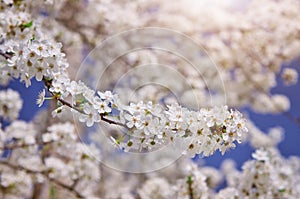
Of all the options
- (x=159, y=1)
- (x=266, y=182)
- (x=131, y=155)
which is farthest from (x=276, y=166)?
(x=159, y=1)

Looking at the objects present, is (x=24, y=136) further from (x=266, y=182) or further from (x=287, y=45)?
(x=287, y=45)

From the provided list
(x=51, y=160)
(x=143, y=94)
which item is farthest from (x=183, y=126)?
(x=143, y=94)

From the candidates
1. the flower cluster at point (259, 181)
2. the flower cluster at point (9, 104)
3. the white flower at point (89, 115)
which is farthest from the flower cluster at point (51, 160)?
the white flower at point (89, 115)

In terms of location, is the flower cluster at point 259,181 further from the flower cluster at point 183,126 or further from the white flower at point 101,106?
the white flower at point 101,106

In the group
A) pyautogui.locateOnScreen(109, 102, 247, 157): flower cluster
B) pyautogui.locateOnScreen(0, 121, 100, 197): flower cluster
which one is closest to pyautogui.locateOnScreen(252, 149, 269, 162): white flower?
pyautogui.locateOnScreen(109, 102, 247, 157): flower cluster

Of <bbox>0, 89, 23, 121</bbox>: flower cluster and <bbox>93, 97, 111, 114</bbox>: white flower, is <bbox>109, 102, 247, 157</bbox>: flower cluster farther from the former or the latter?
<bbox>0, 89, 23, 121</bbox>: flower cluster

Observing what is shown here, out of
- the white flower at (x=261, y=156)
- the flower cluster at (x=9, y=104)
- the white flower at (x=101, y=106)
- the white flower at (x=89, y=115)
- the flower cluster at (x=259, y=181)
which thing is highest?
the flower cluster at (x=9, y=104)

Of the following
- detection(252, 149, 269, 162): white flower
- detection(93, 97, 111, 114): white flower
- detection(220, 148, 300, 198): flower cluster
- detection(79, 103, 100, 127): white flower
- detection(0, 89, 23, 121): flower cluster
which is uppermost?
detection(0, 89, 23, 121): flower cluster

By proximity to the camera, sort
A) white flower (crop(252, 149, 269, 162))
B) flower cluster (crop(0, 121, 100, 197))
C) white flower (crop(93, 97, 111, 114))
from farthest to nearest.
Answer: flower cluster (crop(0, 121, 100, 197))
white flower (crop(252, 149, 269, 162))
white flower (crop(93, 97, 111, 114))

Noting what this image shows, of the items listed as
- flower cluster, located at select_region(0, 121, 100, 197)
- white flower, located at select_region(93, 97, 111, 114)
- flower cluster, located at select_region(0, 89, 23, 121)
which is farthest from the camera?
flower cluster, located at select_region(0, 89, 23, 121)
